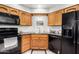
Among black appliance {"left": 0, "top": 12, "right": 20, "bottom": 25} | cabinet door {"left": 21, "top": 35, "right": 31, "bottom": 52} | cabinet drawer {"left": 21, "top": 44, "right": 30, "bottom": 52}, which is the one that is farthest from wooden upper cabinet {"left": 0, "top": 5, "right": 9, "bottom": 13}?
cabinet drawer {"left": 21, "top": 44, "right": 30, "bottom": 52}

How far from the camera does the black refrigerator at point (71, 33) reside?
123 inches

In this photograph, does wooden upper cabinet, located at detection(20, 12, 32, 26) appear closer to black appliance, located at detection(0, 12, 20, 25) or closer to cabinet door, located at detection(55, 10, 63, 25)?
black appliance, located at detection(0, 12, 20, 25)

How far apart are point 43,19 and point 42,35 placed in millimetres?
1247

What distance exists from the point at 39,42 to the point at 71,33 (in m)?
2.61

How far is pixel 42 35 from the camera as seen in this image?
564 cm

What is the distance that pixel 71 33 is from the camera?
3307mm

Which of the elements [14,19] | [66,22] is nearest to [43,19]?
[14,19]

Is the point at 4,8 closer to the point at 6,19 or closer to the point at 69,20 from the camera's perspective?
the point at 6,19

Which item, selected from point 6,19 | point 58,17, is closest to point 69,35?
point 58,17

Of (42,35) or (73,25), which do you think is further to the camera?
(42,35)

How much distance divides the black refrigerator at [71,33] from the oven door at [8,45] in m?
1.71
